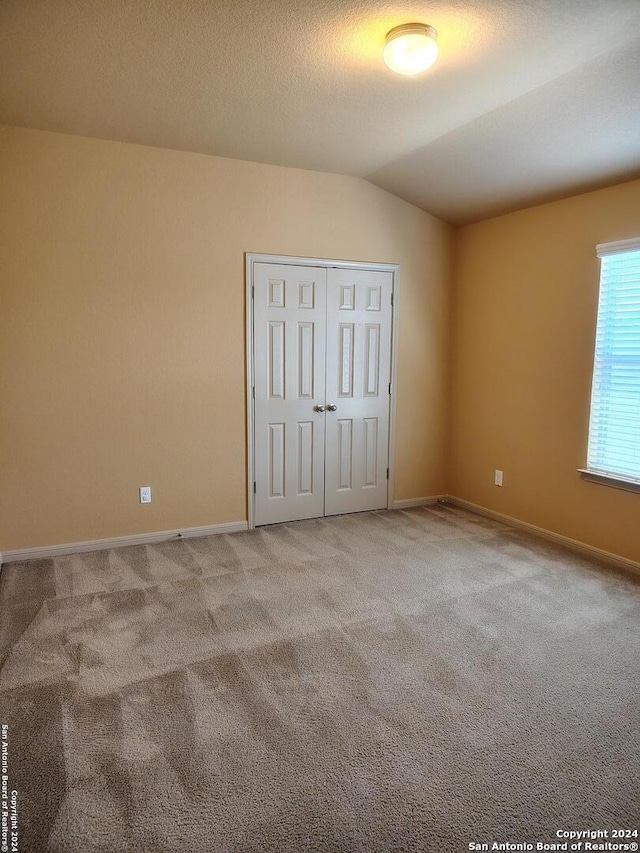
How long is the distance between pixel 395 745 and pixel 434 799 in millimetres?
242

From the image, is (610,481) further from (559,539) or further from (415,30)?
(415,30)

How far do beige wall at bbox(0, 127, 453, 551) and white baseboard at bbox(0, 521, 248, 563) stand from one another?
1.9 inches

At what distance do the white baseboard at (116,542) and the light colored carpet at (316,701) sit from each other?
0.12 meters

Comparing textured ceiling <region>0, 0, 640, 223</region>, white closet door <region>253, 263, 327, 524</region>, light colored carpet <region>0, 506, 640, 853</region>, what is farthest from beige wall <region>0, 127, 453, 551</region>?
light colored carpet <region>0, 506, 640, 853</region>

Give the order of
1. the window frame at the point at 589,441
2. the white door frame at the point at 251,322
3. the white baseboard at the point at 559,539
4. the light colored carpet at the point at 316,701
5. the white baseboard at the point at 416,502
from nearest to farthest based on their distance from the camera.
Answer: the light colored carpet at the point at 316,701
the window frame at the point at 589,441
the white baseboard at the point at 559,539
the white door frame at the point at 251,322
the white baseboard at the point at 416,502

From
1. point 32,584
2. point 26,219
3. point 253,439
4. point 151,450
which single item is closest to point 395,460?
point 253,439

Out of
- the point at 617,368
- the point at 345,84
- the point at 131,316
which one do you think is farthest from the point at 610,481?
the point at 131,316

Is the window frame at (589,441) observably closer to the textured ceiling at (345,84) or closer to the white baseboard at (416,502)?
the textured ceiling at (345,84)

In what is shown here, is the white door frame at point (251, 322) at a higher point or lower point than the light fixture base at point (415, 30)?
lower

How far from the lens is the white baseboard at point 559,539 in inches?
133

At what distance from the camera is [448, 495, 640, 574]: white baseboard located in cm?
339

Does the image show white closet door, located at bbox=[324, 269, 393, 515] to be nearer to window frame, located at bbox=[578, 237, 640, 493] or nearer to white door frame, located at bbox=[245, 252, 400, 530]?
white door frame, located at bbox=[245, 252, 400, 530]

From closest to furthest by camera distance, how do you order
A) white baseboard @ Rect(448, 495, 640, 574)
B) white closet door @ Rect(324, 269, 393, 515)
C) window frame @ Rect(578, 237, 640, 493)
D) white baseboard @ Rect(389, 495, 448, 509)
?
window frame @ Rect(578, 237, 640, 493)
white baseboard @ Rect(448, 495, 640, 574)
white closet door @ Rect(324, 269, 393, 515)
white baseboard @ Rect(389, 495, 448, 509)

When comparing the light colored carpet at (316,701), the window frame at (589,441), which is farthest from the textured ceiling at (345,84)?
the light colored carpet at (316,701)
